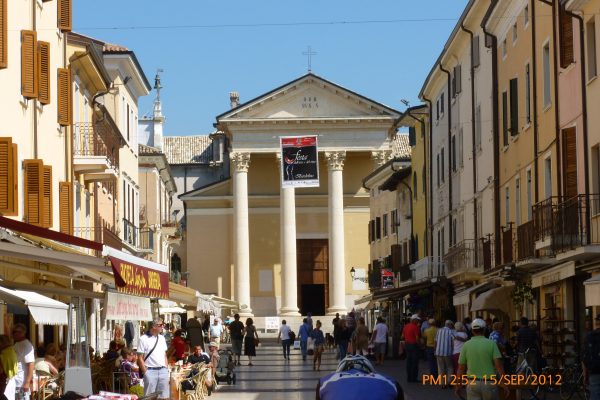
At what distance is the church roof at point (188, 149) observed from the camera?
116 metres

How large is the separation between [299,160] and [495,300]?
31.8 m

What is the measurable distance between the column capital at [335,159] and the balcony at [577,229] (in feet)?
203

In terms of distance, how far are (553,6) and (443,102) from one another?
20.8 meters

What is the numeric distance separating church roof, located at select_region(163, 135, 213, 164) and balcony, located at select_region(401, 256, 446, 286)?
209ft

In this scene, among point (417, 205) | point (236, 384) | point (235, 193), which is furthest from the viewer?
point (235, 193)

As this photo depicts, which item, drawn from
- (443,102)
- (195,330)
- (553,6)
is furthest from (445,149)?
(553,6)

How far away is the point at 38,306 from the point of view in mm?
16453

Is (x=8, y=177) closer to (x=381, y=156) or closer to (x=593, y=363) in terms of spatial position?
(x=593, y=363)

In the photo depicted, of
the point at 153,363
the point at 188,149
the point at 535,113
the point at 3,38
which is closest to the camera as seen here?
the point at 153,363

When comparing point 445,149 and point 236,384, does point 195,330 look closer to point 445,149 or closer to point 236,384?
point 236,384

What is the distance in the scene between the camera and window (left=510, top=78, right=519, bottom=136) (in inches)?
1298

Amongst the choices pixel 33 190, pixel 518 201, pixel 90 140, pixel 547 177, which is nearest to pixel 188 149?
pixel 90 140

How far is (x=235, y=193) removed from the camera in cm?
8762

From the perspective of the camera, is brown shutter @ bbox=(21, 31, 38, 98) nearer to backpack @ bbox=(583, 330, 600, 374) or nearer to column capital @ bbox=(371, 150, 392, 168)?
backpack @ bbox=(583, 330, 600, 374)
